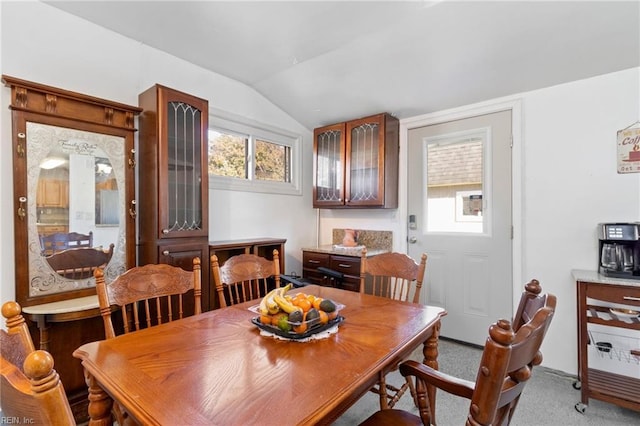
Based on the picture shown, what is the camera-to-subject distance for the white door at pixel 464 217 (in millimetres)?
2740

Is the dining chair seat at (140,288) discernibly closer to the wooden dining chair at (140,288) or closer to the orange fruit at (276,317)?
the wooden dining chair at (140,288)

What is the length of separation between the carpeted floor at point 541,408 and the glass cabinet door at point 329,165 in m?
1.90

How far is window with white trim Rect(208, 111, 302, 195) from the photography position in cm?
297

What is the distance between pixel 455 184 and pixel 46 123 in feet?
10.4

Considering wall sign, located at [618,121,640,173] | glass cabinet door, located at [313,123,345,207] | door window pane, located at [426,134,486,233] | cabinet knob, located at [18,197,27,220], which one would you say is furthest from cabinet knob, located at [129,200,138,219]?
wall sign, located at [618,121,640,173]

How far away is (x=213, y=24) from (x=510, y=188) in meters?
2.69

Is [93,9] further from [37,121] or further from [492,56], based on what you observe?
[492,56]

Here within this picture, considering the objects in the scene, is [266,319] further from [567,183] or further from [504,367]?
[567,183]

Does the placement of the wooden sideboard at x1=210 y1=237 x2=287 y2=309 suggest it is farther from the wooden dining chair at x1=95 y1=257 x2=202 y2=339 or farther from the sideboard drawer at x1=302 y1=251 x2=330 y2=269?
the wooden dining chair at x1=95 y1=257 x2=202 y2=339

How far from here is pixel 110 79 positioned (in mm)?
2248

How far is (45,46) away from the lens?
6.43 ft

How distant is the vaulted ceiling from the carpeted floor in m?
2.30

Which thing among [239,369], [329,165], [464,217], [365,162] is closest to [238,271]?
[239,369]

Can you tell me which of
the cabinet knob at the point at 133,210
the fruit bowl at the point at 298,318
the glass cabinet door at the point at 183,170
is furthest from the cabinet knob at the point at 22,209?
the fruit bowl at the point at 298,318
